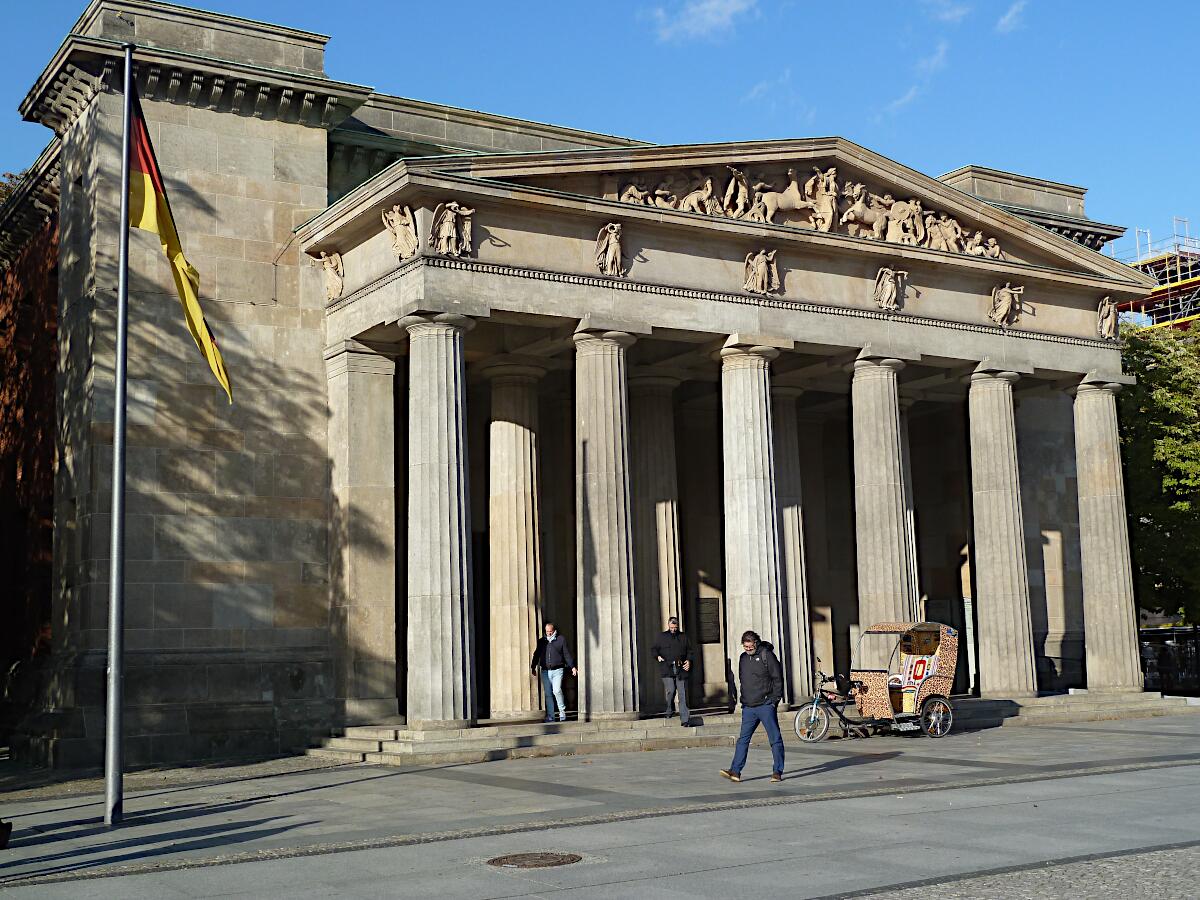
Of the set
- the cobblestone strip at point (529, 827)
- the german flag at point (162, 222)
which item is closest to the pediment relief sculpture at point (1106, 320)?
the cobblestone strip at point (529, 827)

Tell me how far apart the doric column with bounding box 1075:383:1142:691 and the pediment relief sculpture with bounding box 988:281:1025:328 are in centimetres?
334

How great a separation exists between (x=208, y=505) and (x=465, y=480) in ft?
19.2

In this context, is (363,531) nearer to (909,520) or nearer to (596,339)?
(596,339)

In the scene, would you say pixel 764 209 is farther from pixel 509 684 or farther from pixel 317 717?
pixel 317 717

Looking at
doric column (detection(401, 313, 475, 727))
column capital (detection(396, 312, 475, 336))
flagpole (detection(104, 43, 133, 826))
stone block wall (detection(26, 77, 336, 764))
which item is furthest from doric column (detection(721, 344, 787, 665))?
flagpole (detection(104, 43, 133, 826))

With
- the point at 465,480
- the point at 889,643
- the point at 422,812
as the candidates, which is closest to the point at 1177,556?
the point at 889,643

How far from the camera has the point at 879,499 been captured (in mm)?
32844

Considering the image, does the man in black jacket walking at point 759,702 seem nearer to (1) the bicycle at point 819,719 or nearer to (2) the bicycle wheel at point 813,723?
(1) the bicycle at point 819,719

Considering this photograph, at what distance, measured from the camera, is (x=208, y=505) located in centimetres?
2919

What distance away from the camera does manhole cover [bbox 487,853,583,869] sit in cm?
1312

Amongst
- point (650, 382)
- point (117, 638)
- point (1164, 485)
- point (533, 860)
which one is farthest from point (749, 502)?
point (1164, 485)

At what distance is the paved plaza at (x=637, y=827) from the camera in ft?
40.4

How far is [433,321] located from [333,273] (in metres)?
4.41

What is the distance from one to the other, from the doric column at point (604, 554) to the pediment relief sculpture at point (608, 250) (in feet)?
4.72
